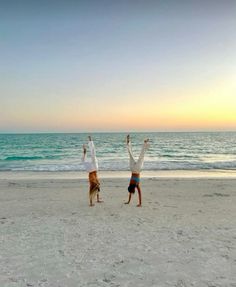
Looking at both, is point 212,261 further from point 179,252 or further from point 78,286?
point 78,286

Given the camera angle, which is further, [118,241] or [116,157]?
[116,157]

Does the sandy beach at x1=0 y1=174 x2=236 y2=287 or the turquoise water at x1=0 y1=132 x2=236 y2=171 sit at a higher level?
the sandy beach at x1=0 y1=174 x2=236 y2=287

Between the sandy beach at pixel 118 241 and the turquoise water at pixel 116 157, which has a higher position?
the sandy beach at pixel 118 241

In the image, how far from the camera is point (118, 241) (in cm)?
694

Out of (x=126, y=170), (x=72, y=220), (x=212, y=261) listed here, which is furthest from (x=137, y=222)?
(x=126, y=170)

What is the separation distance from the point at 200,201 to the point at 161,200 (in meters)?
1.33

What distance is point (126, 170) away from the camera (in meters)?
24.3

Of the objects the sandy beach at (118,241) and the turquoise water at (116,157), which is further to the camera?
the turquoise water at (116,157)

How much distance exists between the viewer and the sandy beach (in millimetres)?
5211

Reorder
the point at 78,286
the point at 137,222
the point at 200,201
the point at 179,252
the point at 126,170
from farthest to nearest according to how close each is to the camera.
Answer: the point at 126,170 < the point at 200,201 < the point at 137,222 < the point at 179,252 < the point at 78,286

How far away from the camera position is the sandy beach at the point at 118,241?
5.21 meters

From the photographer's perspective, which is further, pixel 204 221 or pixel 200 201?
pixel 200 201

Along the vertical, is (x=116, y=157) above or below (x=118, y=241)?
below

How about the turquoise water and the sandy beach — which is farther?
the turquoise water
